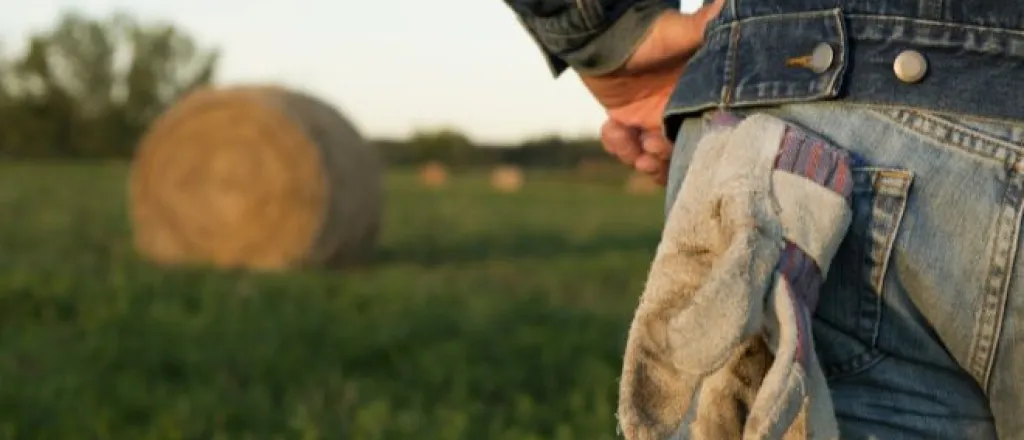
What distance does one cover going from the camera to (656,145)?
1.84 meters

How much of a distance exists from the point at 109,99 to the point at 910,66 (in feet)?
142

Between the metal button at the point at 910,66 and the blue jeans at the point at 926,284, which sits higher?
the metal button at the point at 910,66

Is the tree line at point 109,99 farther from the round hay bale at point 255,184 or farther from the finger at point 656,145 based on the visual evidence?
the finger at point 656,145

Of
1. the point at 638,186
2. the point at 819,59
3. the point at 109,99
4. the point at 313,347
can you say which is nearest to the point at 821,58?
the point at 819,59

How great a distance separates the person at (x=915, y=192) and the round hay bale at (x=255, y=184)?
8512mm

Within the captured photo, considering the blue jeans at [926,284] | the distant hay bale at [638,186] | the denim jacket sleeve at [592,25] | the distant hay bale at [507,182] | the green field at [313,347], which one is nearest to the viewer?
the blue jeans at [926,284]

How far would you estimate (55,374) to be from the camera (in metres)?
4.89

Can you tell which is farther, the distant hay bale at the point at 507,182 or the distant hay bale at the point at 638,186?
the distant hay bale at the point at 638,186

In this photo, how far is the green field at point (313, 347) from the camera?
424cm

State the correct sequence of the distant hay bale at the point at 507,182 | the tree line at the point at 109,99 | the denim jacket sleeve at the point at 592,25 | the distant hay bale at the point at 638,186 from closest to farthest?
the denim jacket sleeve at the point at 592,25 < the distant hay bale at the point at 507,182 < the distant hay bale at the point at 638,186 < the tree line at the point at 109,99

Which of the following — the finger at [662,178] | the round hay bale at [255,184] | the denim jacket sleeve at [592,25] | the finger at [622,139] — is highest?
the denim jacket sleeve at [592,25]

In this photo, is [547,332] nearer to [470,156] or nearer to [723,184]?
[723,184]

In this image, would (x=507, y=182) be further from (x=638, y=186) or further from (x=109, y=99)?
(x=109, y=99)

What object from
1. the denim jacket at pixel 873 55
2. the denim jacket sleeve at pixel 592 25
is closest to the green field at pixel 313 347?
the denim jacket sleeve at pixel 592 25
